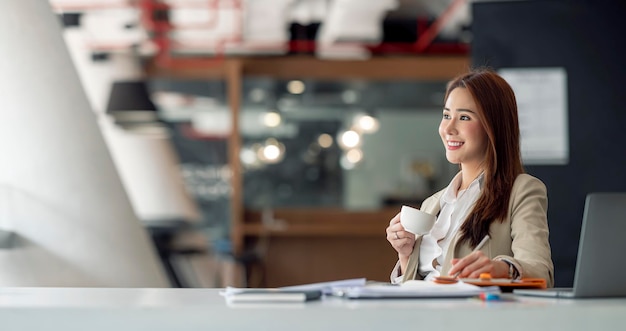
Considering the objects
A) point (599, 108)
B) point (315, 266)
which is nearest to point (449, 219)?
point (599, 108)

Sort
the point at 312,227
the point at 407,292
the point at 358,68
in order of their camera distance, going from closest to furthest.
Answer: the point at 407,292, the point at 312,227, the point at 358,68

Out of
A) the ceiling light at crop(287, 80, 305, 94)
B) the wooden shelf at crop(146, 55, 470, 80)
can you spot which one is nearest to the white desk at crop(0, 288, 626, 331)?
the wooden shelf at crop(146, 55, 470, 80)

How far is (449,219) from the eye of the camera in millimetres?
2486

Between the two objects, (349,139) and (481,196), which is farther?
(349,139)

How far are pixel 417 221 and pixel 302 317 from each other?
0.78 metres

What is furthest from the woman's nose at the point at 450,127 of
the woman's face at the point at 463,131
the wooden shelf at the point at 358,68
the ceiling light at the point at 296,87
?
the ceiling light at the point at 296,87

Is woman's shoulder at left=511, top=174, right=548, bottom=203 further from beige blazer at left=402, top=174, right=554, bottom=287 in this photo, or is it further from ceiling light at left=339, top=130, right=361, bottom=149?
ceiling light at left=339, top=130, right=361, bottom=149

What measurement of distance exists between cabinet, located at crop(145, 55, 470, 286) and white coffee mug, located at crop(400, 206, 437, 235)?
6.95m

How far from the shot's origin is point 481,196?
241 centimetres

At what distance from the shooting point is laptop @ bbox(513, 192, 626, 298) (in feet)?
5.71

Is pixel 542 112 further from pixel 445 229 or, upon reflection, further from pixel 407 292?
pixel 407 292

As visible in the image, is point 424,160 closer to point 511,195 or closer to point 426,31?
point 426,31

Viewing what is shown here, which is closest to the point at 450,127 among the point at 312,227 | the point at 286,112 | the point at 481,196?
the point at 481,196

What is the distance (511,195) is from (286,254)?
7.03m
